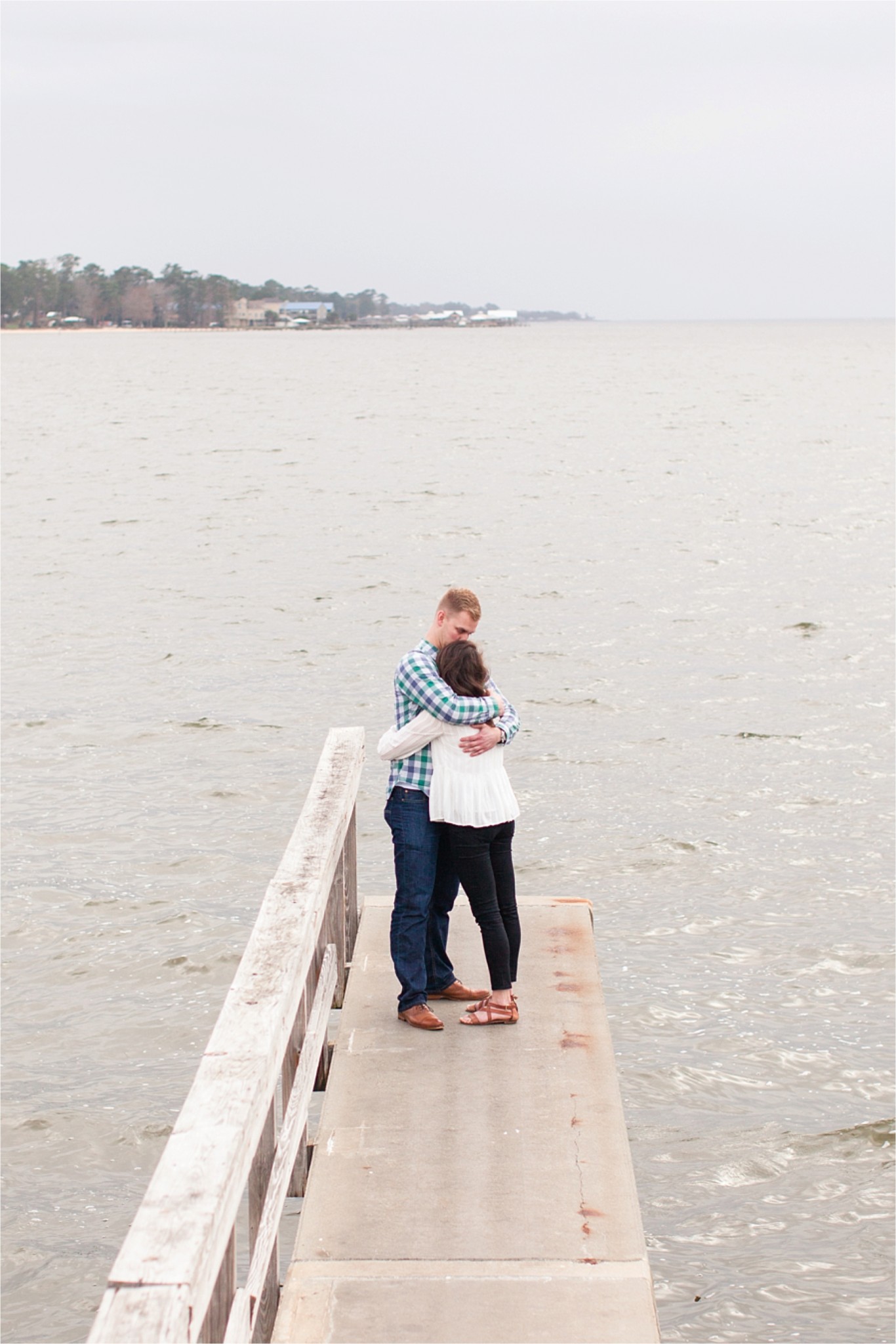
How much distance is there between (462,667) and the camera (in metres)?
5.16

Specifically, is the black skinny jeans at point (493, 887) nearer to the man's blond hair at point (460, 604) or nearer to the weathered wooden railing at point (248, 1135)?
the weathered wooden railing at point (248, 1135)

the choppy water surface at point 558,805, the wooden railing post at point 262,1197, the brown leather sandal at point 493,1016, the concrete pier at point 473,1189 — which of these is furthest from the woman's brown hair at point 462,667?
the choppy water surface at point 558,805

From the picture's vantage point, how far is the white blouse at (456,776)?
5.21m

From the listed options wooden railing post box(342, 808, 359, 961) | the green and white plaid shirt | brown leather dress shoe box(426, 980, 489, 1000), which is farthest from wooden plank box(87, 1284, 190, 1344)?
wooden railing post box(342, 808, 359, 961)

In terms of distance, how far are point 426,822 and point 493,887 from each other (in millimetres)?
336

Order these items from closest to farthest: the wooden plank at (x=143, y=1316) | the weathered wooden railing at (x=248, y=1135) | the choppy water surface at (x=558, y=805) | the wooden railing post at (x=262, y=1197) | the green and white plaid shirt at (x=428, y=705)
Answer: the wooden plank at (x=143, y=1316)
the weathered wooden railing at (x=248, y=1135)
the wooden railing post at (x=262, y=1197)
the green and white plaid shirt at (x=428, y=705)
the choppy water surface at (x=558, y=805)

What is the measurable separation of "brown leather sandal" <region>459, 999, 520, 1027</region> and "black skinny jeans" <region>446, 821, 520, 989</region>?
0.27 ft

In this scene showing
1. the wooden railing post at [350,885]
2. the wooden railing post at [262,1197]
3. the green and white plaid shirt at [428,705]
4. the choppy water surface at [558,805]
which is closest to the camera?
the wooden railing post at [262,1197]

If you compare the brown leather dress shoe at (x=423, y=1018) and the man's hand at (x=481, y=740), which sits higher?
the man's hand at (x=481, y=740)

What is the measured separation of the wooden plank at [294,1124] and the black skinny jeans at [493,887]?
0.62m

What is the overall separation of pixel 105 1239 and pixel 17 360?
5437 inches

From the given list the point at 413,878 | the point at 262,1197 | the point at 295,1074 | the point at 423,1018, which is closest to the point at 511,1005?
the point at 423,1018

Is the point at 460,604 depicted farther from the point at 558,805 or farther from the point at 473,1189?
the point at 558,805

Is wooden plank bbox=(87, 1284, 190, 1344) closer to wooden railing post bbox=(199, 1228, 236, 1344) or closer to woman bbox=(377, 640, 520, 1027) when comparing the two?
wooden railing post bbox=(199, 1228, 236, 1344)
